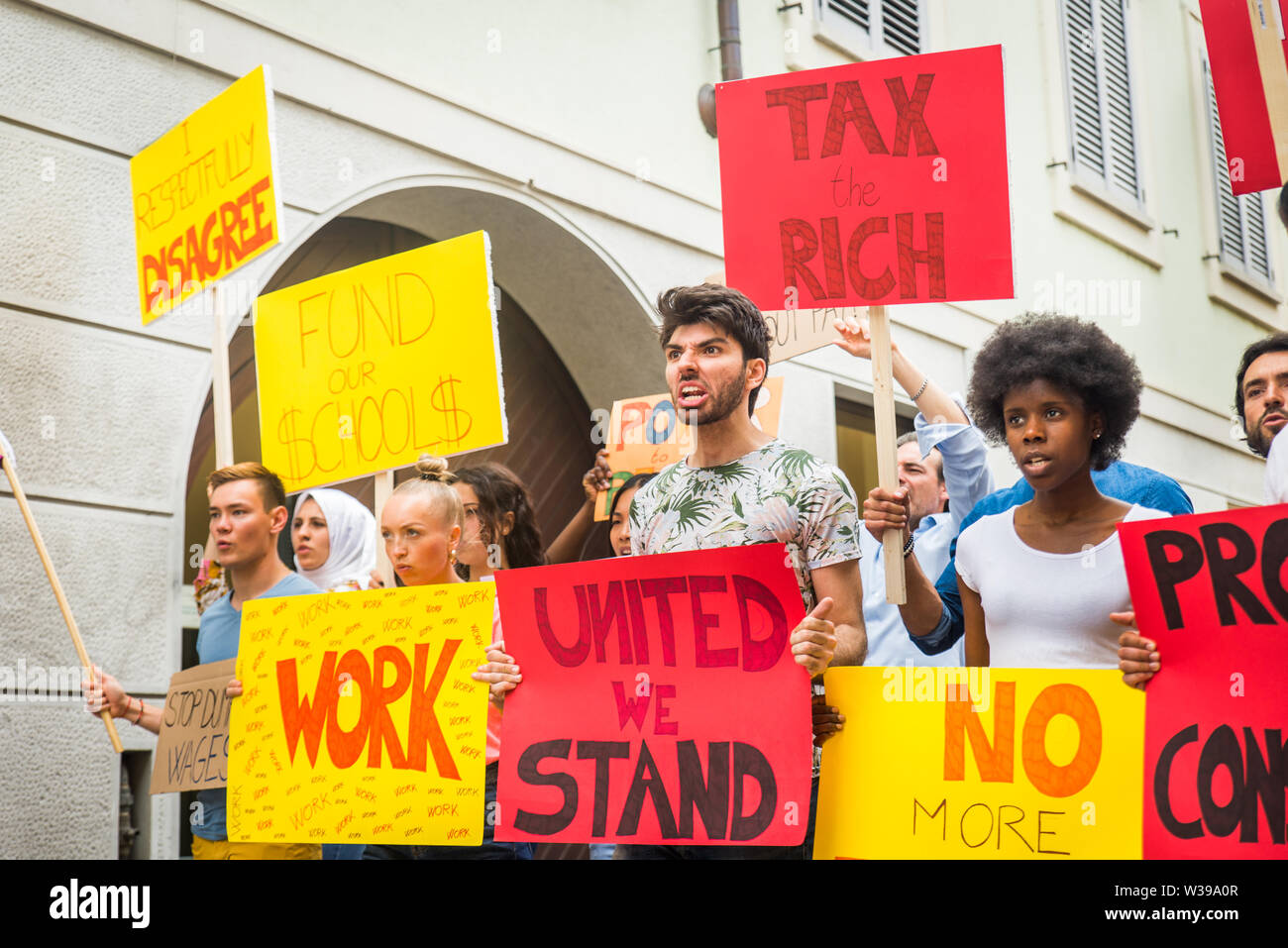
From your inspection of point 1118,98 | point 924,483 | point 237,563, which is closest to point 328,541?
point 237,563

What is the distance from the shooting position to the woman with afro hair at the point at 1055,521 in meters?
2.82

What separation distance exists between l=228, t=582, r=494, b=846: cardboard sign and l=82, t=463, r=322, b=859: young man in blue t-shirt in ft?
1.32

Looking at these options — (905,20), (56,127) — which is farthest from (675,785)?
(905,20)

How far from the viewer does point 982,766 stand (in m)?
2.80

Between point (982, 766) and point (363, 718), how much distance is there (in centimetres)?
144

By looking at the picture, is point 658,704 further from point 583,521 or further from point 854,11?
point 854,11

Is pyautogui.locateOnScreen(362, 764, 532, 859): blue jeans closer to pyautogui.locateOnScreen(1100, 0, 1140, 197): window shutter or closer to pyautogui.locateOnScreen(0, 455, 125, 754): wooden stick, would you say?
pyautogui.locateOnScreen(0, 455, 125, 754): wooden stick

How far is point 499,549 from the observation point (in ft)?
13.4
